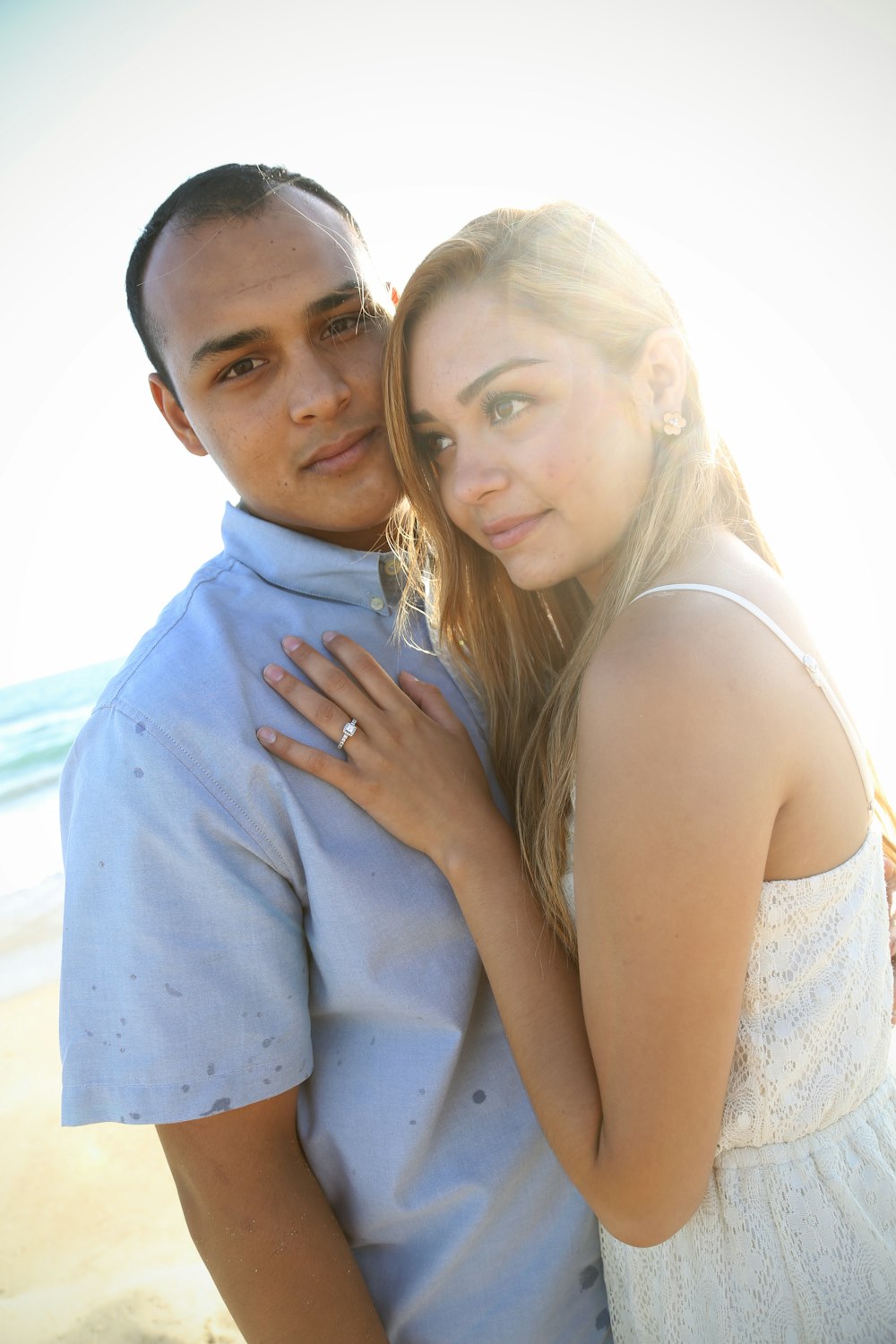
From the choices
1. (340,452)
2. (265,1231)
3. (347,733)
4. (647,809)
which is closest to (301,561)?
(340,452)

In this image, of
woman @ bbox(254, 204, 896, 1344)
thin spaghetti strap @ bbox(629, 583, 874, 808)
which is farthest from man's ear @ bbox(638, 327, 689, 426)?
thin spaghetti strap @ bbox(629, 583, 874, 808)

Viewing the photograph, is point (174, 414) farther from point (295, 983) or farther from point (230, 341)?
point (295, 983)

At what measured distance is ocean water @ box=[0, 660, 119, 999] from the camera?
7.15 meters

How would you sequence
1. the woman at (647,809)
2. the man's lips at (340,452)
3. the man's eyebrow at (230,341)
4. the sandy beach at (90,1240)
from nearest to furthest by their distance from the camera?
the woman at (647,809) → the man's eyebrow at (230,341) → the man's lips at (340,452) → the sandy beach at (90,1240)

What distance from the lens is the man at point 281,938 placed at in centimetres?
149

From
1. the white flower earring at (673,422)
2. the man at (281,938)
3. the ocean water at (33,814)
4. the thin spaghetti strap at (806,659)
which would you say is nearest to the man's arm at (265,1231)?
the man at (281,938)

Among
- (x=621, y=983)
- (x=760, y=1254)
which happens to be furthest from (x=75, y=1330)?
(x=621, y=983)

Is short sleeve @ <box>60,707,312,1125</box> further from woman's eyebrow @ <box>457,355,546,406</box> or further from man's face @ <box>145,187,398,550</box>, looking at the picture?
woman's eyebrow @ <box>457,355,546,406</box>

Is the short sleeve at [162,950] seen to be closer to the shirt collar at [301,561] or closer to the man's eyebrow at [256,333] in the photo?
the shirt collar at [301,561]

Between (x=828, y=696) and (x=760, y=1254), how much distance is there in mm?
966

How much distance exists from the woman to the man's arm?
0.46 meters

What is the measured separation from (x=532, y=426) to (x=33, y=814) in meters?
13.5

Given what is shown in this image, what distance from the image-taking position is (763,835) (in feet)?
4.48

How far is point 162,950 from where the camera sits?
147 cm
